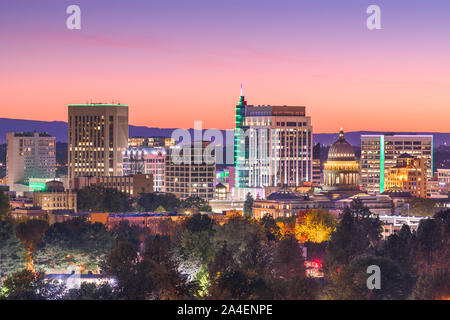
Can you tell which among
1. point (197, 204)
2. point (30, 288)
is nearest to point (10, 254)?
point (30, 288)

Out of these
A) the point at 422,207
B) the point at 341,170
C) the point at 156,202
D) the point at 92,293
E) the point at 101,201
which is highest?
the point at 341,170

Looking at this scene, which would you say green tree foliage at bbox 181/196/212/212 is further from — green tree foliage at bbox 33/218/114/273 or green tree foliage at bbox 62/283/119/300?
green tree foliage at bbox 62/283/119/300

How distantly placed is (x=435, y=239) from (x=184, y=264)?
2379cm

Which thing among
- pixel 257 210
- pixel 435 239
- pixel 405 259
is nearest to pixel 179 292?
pixel 405 259

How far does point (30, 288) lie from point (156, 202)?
334ft

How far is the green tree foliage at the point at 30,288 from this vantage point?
92.2 metres

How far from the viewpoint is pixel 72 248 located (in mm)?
126875

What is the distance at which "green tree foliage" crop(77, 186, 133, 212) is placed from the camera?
185 m

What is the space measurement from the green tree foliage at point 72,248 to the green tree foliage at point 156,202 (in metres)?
58.1

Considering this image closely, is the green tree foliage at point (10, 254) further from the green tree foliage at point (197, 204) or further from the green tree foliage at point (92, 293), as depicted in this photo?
Answer: the green tree foliage at point (197, 204)

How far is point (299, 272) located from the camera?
360ft

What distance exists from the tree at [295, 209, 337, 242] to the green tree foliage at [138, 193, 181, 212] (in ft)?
132

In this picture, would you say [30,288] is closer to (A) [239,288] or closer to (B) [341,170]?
(A) [239,288]

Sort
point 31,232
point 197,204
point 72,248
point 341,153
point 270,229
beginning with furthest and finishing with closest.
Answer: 1. point 197,204
2. point 341,153
3. point 270,229
4. point 31,232
5. point 72,248
